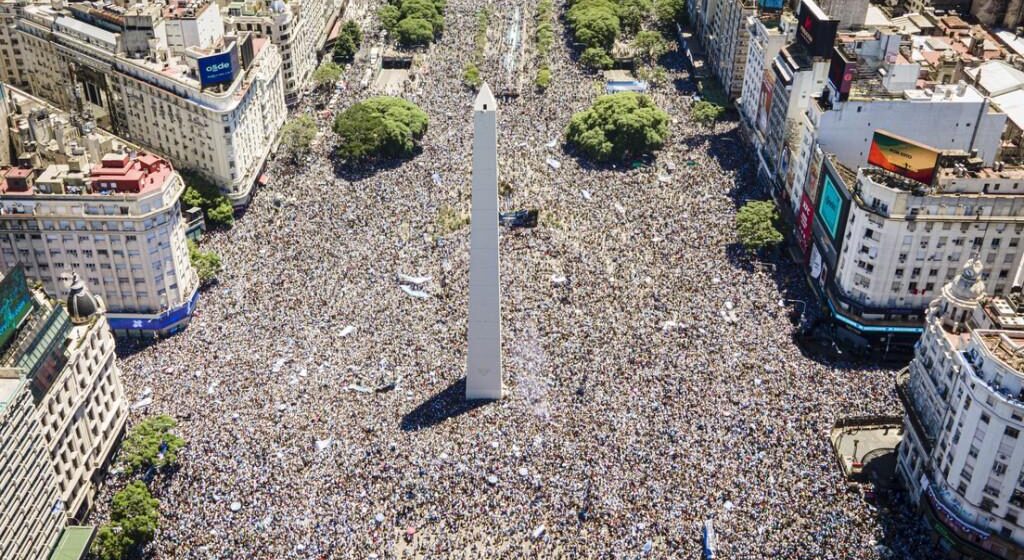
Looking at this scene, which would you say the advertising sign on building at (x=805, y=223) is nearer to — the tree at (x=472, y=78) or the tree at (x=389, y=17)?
the tree at (x=472, y=78)

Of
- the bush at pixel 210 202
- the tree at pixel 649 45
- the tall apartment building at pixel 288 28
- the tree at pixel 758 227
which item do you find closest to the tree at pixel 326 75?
the tall apartment building at pixel 288 28

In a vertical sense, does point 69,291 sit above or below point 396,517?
above

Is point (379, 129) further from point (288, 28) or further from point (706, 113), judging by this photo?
point (706, 113)

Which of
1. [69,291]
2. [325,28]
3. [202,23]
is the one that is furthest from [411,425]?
[325,28]

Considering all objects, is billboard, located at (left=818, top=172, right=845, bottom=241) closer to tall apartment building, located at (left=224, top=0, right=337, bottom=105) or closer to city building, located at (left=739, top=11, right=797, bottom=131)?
city building, located at (left=739, top=11, right=797, bottom=131)

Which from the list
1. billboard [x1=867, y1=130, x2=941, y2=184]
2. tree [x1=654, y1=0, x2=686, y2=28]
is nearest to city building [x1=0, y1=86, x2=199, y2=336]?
billboard [x1=867, y1=130, x2=941, y2=184]

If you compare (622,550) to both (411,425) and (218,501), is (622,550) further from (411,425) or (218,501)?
(218,501)
